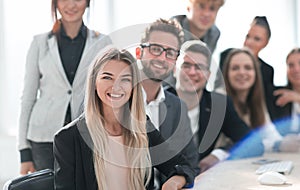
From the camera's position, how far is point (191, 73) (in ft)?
7.61

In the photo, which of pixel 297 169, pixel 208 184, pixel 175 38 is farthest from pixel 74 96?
pixel 297 169

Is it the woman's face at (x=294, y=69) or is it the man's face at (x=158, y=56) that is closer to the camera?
the man's face at (x=158, y=56)

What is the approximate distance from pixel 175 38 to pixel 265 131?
3.23ft

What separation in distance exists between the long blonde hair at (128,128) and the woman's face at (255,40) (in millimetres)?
1373

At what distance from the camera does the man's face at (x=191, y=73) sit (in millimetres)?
2285

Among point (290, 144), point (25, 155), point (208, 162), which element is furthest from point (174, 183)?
point (290, 144)

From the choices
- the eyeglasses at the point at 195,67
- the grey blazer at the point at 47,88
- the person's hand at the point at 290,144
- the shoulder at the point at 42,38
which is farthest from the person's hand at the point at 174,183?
the person's hand at the point at 290,144

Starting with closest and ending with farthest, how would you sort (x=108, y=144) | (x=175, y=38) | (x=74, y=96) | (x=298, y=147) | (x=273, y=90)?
(x=108, y=144) → (x=175, y=38) → (x=74, y=96) → (x=298, y=147) → (x=273, y=90)

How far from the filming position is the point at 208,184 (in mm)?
1719

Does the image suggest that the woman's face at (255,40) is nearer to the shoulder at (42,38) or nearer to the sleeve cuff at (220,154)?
the sleeve cuff at (220,154)

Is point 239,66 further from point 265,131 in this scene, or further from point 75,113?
point 75,113

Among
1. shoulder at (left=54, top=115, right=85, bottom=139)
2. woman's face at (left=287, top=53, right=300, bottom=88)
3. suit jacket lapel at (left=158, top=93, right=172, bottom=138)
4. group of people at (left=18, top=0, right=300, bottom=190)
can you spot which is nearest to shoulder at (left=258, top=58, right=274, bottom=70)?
group of people at (left=18, top=0, right=300, bottom=190)

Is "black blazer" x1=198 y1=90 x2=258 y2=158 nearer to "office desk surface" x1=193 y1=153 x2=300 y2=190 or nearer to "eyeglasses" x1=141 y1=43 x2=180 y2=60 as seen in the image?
"office desk surface" x1=193 y1=153 x2=300 y2=190

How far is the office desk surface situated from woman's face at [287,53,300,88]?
62cm
